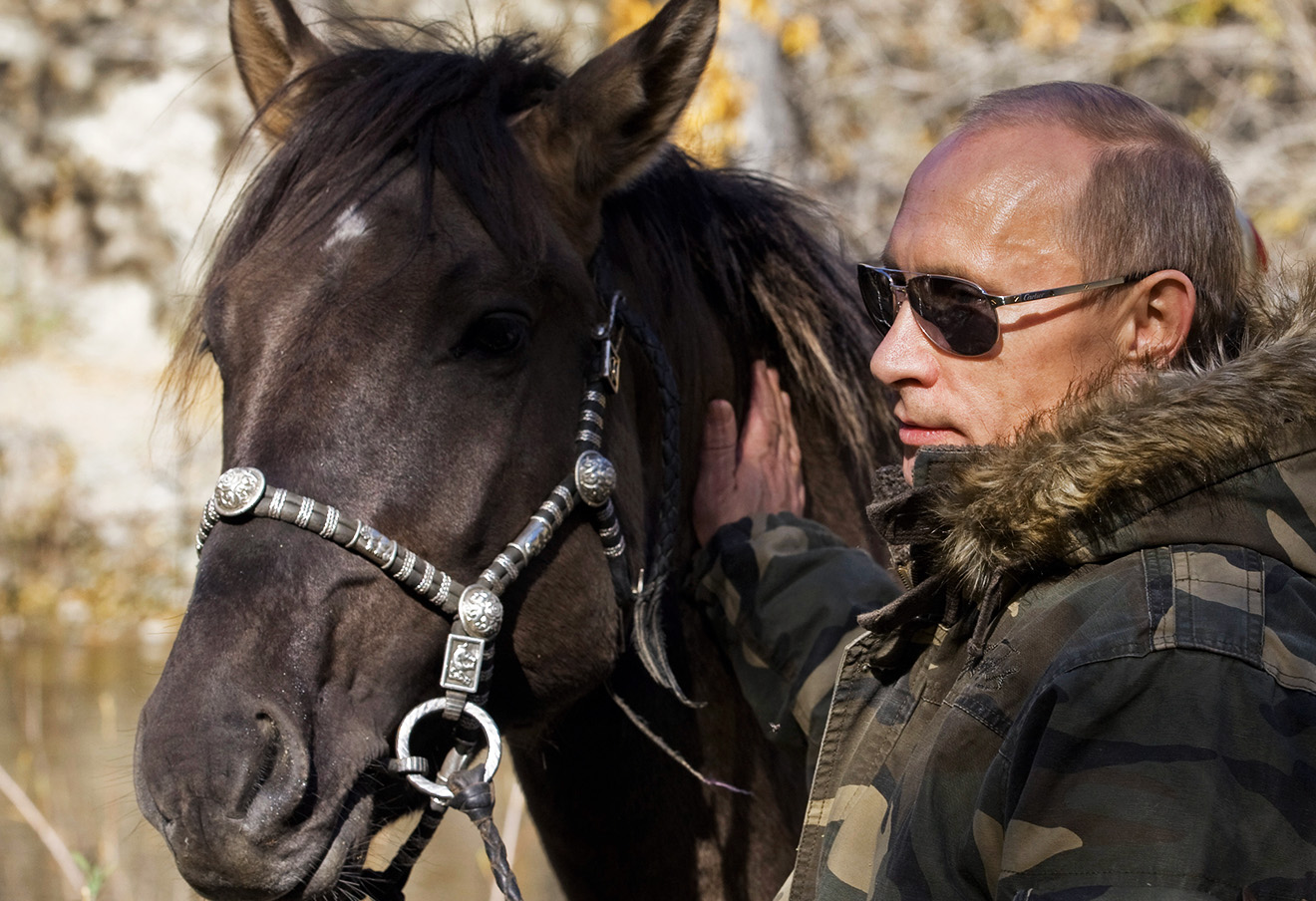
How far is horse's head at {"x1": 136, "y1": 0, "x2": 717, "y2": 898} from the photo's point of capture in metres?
1.60

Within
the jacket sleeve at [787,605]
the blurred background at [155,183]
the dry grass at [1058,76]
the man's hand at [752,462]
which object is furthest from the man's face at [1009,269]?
the dry grass at [1058,76]

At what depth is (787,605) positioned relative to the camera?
2.17 meters

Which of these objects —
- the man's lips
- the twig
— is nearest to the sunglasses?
the man's lips

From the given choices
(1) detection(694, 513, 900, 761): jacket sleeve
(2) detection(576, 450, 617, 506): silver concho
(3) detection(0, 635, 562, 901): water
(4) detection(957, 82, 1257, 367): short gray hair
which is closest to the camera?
(4) detection(957, 82, 1257, 367): short gray hair

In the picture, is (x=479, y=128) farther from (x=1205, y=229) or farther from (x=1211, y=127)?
(x=1211, y=127)

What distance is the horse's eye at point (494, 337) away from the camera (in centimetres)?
191

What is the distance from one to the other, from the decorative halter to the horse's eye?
0.18m

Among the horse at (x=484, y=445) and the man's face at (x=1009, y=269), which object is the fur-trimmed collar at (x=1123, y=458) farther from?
the horse at (x=484, y=445)

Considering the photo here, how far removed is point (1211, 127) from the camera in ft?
25.5

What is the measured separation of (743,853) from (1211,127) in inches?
279

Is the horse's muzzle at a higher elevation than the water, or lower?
higher

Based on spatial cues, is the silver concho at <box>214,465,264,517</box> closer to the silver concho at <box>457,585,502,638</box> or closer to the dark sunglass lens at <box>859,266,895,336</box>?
the silver concho at <box>457,585,502,638</box>

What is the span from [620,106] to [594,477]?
27.1 inches

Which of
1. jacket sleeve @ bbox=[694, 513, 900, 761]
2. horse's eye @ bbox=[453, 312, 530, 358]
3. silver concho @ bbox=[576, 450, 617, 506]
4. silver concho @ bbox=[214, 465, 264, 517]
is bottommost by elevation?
jacket sleeve @ bbox=[694, 513, 900, 761]
